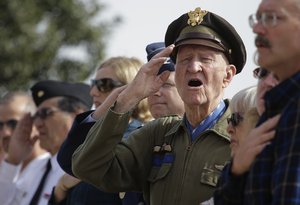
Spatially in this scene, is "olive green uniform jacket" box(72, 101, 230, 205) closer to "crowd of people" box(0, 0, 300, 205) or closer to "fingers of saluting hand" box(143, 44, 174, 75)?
"crowd of people" box(0, 0, 300, 205)

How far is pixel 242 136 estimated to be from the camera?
4.75 m

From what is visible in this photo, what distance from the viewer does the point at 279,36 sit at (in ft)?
13.0

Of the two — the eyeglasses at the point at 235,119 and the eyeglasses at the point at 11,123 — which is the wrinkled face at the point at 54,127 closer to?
the eyeglasses at the point at 11,123

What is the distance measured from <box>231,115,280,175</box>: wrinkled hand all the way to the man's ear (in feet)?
4.89

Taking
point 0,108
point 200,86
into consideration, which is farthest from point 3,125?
point 200,86

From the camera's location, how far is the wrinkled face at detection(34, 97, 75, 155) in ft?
27.9

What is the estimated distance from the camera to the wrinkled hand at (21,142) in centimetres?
931

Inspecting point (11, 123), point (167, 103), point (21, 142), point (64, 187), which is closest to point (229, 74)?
point (167, 103)

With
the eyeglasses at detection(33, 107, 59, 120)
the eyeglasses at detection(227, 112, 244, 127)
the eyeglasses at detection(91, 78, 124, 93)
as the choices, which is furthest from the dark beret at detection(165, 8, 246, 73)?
the eyeglasses at detection(33, 107, 59, 120)

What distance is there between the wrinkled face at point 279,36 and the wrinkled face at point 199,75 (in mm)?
1394

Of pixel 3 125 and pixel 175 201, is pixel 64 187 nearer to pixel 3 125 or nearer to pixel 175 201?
pixel 175 201

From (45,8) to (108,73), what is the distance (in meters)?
18.3

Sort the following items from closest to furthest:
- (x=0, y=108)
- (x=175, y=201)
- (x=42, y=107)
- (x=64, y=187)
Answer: (x=175, y=201)
(x=64, y=187)
(x=42, y=107)
(x=0, y=108)

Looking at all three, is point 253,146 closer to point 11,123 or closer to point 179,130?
point 179,130
